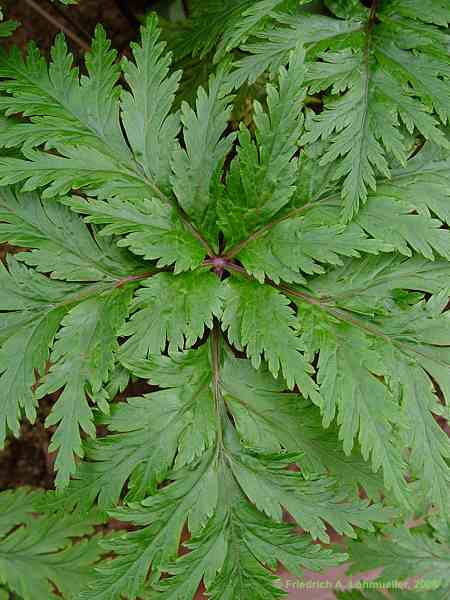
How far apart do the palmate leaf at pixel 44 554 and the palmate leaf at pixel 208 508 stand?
1.74 ft

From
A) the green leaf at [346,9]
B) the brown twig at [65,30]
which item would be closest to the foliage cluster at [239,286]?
the green leaf at [346,9]

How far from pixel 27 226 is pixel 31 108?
28 centimetres

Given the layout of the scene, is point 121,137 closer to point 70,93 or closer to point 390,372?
point 70,93

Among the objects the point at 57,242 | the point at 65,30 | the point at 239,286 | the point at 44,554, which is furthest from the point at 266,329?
the point at 65,30

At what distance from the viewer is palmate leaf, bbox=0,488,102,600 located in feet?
6.02

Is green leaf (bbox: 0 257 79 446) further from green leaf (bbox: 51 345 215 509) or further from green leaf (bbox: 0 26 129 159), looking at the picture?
green leaf (bbox: 0 26 129 159)

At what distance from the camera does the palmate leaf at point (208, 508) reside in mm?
1357

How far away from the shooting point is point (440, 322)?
1.41m

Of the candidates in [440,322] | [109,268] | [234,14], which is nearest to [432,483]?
[440,322]

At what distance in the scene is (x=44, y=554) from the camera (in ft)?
6.30

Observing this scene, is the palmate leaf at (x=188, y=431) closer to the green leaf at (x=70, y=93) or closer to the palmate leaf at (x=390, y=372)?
the palmate leaf at (x=390, y=372)

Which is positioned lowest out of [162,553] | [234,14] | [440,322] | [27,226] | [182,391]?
[162,553]

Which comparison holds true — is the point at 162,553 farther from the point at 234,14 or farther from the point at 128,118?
the point at 234,14

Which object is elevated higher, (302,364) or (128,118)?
(128,118)
